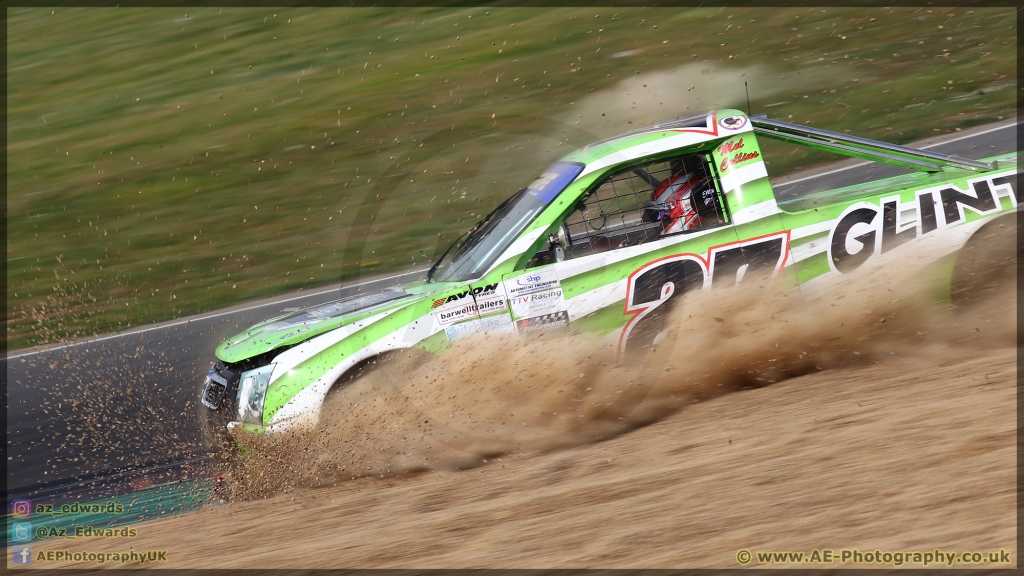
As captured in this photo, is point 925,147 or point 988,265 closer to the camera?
point 988,265

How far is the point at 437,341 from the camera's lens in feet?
15.8

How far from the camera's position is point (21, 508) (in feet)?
18.0

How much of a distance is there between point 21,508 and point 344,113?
7052 millimetres

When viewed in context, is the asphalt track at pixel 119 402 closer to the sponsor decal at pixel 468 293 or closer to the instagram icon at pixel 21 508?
the instagram icon at pixel 21 508

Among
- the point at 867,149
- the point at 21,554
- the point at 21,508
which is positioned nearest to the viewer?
the point at 21,554

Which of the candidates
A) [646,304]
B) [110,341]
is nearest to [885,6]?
[646,304]

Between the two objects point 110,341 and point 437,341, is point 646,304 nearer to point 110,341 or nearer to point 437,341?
point 437,341

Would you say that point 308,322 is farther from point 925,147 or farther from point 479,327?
point 925,147

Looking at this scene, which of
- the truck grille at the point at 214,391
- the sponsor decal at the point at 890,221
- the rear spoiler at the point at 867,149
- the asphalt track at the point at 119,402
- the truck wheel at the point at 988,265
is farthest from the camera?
the asphalt track at the point at 119,402

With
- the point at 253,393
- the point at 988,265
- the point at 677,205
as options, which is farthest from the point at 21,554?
the point at 988,265

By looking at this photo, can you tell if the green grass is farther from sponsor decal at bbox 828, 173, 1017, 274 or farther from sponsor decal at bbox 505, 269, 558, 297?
sponsor decal at bbox 828, 173, 1017, 274

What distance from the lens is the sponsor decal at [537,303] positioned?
16.1 ft

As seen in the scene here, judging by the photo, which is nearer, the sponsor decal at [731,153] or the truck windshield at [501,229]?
the truck windshield at [501,229]

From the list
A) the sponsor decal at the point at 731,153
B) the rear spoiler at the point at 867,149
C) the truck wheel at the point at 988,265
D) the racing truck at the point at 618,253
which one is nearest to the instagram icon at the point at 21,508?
the racing truck at the point at 618,253
